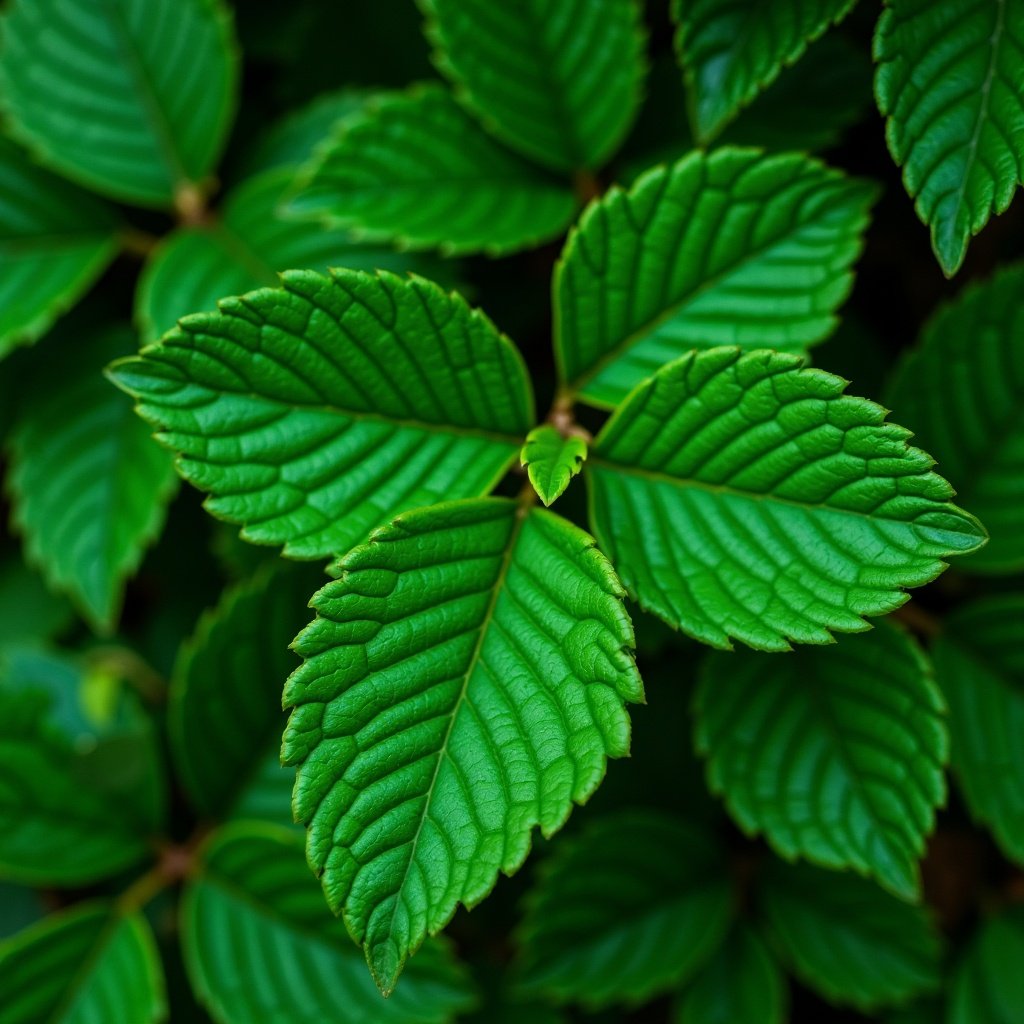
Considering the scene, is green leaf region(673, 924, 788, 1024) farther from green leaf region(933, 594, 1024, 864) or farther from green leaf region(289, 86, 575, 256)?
green leaf region(289, 86, 575, 256)

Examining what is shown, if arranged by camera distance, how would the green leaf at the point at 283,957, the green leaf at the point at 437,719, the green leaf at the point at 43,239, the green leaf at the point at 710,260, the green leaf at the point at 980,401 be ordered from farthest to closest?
the green leaf at the point at 43,239 < the green leaf at the point at 283,957 < the green leaf at the point at 980,401 < the green leaf at the point at 710,260 < the green leaf at the point at 437,719

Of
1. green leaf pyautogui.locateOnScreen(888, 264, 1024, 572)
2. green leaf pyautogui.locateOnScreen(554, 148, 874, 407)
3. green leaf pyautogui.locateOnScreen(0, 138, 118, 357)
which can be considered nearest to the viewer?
green leaf pyautogui.locateOnScreen(554, 148, 874, 407)

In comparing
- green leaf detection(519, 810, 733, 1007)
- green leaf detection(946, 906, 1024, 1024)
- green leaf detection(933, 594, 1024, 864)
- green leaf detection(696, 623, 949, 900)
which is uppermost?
green leaf detection(696, 623, 949, 900)

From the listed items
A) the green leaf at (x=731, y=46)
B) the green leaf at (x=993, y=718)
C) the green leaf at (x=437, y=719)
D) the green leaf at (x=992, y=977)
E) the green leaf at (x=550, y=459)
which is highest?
the green leaf at (x=731, y=46)

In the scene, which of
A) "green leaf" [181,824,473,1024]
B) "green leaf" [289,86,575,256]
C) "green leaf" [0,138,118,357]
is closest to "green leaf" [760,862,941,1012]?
"green leaf" [181,824,473,1024]

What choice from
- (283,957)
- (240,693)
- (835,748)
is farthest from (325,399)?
(283,957)

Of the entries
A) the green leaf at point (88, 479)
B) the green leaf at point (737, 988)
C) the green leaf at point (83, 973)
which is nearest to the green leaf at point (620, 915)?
the green leaf at point (737, 988)

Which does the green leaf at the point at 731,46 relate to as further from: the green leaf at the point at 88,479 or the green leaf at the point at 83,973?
the green leaf at the point at 83,973
